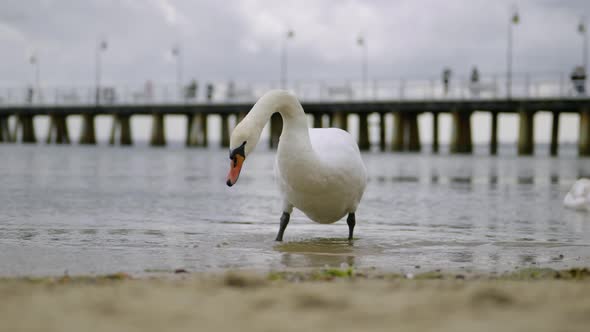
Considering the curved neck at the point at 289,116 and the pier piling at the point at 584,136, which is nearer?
the curved neck at the point at 289,116

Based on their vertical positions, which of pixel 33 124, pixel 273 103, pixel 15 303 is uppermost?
pixel 273 103

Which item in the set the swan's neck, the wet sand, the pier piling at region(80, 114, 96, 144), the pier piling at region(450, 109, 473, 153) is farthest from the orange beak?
the pier piling at region(80, 114, 96, 144)

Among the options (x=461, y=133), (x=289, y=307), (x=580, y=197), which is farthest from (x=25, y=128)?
(x=289, y=307)

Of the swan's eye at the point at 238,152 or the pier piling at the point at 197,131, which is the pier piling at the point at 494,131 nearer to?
the pier piling at the point at 197,131

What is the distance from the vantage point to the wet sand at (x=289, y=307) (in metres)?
3.41

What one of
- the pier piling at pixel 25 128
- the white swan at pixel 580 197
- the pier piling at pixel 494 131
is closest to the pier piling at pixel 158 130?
the pier piling at pixel 25 128

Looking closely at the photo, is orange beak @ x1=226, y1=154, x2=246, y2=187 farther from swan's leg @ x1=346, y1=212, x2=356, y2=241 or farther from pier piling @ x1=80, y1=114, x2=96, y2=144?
pier piling @ x1=80, y1=114, x2=96, y2=144

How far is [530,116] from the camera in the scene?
161ft

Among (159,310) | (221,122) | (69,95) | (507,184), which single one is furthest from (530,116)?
(159,310)

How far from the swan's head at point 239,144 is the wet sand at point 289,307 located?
7.26 feet

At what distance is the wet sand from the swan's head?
2.21 m

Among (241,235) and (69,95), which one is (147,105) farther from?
(241,235)

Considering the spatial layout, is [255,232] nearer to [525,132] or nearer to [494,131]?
[525,132]

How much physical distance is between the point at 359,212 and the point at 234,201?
2.34m
